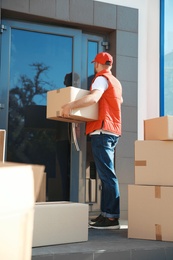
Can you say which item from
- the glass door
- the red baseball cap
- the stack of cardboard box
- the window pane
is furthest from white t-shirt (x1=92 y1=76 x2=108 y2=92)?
the window pane

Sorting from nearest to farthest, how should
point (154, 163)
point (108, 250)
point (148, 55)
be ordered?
point (108, 250) → point (154, 163) → point (148, 55)

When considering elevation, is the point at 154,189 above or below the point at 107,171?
below

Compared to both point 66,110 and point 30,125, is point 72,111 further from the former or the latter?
point 30,125

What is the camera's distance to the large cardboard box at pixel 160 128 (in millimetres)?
2529

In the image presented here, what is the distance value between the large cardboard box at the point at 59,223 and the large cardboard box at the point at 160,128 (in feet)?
2.41

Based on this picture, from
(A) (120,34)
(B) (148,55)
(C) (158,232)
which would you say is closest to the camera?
(C) (158,232)

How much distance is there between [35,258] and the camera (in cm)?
186

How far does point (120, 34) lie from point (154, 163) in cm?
163

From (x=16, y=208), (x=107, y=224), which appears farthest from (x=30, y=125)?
(x=16, y=208)

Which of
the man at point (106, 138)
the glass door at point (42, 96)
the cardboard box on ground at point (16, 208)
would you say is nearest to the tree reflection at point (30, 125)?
the glass door at point (42, 96)

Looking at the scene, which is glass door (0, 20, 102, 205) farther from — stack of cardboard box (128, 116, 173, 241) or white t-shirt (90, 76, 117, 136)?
stack of cardboard box (128, 116, 173, 241)

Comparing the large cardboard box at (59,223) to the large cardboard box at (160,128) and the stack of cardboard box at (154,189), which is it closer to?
the stack of cardboard box at (154,189)

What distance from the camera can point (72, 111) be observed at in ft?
8.68

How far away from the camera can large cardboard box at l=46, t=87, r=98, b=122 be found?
105 inches
